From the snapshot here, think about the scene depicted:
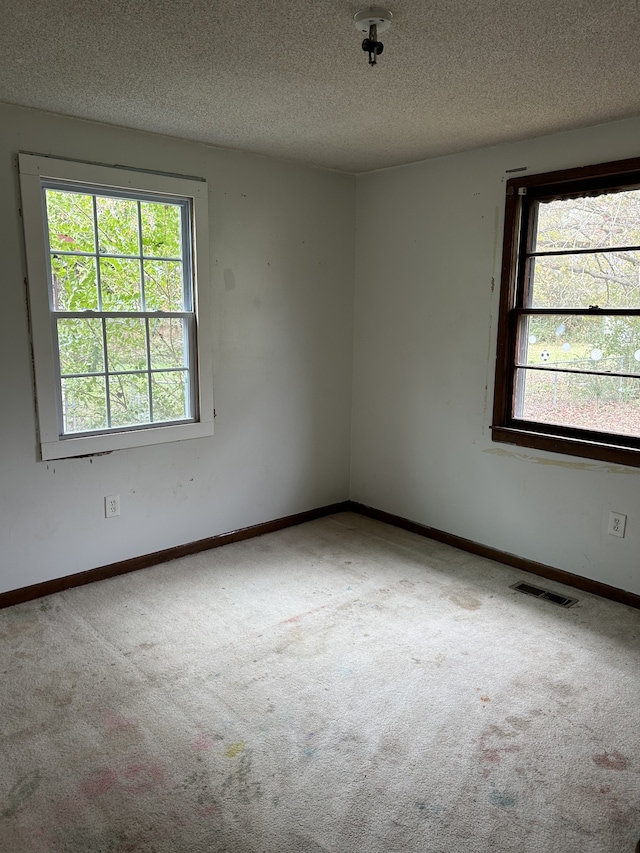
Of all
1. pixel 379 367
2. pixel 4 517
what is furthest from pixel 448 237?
pixel 4 517

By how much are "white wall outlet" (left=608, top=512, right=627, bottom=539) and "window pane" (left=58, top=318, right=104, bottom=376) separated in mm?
2813

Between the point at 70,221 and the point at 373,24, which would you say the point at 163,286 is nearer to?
the point at 70,221

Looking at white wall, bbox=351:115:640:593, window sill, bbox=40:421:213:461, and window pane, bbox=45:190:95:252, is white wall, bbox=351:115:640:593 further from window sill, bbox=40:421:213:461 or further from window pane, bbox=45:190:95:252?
window pane, bbox=45:190:95:252

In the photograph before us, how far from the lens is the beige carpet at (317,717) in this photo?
71.6 inches

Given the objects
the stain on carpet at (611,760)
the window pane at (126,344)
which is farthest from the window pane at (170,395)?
the stain on carpet at (611,760)

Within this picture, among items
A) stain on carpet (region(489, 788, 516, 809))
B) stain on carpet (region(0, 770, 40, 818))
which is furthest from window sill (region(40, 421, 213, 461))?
stain on carpet (region(489, 788, 516, 809))

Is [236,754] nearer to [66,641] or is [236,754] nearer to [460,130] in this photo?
[66,641]

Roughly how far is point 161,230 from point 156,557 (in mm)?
1884

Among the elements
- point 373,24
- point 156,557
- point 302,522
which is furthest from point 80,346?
point 373,24

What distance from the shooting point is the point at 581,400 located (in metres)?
→ 3.33

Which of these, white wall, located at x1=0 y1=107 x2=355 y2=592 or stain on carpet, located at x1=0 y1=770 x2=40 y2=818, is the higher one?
white wall, located at x1=0 y1=107 x2=355 y2=592

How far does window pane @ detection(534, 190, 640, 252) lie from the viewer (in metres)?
3.05

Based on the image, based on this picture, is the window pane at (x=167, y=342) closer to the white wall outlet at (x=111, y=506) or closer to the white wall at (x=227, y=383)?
the white wall at (x=227, y=383)

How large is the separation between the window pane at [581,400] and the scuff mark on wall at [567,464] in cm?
18
